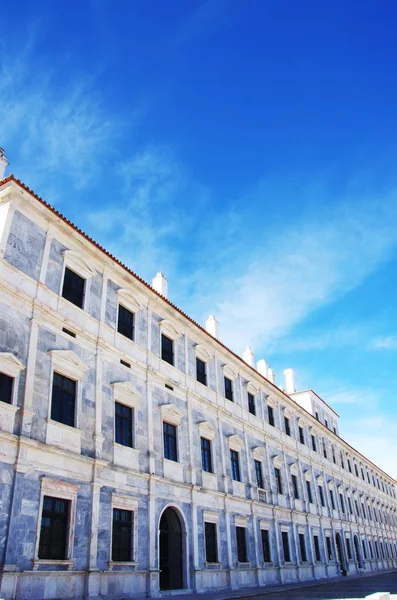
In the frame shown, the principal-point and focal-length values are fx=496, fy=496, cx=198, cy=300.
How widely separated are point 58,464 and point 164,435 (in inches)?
249

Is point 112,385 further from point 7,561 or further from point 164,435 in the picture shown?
point 7,561

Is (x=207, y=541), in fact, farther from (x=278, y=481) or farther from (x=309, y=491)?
(x=309, y=491)

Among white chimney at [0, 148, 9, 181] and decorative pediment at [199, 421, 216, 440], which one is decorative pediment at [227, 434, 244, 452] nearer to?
decorative pediment at [199, 421, 216, 440]

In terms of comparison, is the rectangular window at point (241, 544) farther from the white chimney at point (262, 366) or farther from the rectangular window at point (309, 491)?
the white chimney at point (262, 366)

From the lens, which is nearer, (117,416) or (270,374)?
(117,416)

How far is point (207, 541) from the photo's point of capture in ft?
68.7

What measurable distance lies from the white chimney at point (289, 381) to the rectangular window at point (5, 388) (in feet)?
116

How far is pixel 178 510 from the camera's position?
63.5 feet

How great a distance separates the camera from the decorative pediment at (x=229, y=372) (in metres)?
27.1

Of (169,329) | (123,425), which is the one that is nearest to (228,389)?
(169,329)

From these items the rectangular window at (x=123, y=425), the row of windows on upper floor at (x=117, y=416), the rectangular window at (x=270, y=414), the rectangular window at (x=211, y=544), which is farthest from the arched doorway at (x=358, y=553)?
the rectangular window at (x=123, y=425)

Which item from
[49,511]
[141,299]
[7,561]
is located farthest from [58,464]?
[141,299]

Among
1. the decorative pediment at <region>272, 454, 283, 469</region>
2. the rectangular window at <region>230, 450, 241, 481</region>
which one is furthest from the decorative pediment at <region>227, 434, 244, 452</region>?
the decorative pediment at <region>272, 454, 283, 469</region>

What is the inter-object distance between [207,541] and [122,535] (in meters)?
5.99
